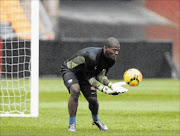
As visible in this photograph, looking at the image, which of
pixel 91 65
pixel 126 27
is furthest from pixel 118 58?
pixel 91 65

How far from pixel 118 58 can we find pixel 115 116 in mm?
12252

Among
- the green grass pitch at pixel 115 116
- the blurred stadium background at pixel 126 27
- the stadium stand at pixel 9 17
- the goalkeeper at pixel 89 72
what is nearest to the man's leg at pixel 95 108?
the goalkeeper at pixel 89 72

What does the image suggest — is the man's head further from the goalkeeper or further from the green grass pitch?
the green grass pitch

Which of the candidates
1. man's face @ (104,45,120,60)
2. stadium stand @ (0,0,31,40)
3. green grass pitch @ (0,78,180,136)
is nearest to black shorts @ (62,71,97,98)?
green grass pitch @ (0,78,180,136)

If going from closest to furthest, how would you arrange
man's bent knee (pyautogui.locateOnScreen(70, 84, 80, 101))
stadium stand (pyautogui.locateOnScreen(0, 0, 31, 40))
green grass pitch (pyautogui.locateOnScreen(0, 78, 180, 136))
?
man's bent knee (pyautogui.locateOnScreen(70, 84, 80, 101)), green grass pitch (pyautogui.locateOnScreen(0, 78, 180, 136)), stadium stand (pyautogui.locateOnScreen(0, 0, 31, 40))

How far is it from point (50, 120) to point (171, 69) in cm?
1499

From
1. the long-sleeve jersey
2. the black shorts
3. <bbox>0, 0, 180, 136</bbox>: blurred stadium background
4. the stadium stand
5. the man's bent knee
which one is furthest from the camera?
the stadium stand

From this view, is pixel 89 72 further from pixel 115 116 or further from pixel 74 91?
pixel 115 116

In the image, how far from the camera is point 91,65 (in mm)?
8656

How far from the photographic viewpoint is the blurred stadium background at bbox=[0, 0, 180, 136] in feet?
34.0

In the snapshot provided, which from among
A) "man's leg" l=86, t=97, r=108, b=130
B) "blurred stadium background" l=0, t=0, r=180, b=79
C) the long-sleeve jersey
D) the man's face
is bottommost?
"blurred stadium background" l=0, t=0, r=180, b=79

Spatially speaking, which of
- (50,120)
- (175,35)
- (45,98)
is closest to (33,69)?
(50,120)

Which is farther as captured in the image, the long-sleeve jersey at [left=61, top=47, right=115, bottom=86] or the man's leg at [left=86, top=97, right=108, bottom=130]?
the man's leg at [left=86, top=97, right=108, bottom=130]

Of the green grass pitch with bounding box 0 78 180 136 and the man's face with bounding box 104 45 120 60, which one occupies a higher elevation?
the man's face with bounding box 104 45 120 60
